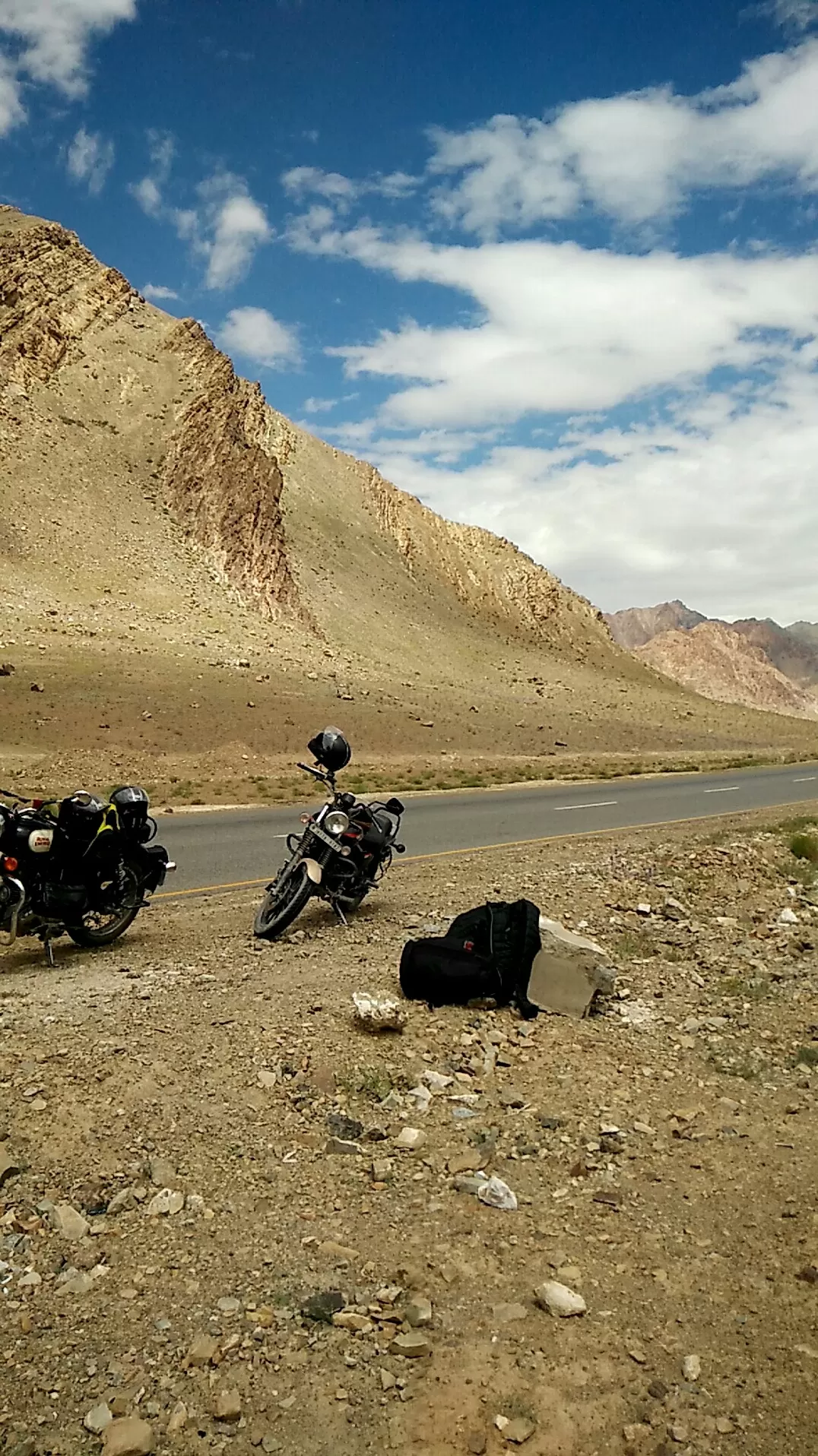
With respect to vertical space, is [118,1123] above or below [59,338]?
below

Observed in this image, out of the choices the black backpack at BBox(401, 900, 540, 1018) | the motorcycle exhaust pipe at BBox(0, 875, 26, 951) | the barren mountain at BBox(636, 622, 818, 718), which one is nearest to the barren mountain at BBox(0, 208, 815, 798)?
the motorcycle exhaust pipe at BBox(0, 875, 26, 951)

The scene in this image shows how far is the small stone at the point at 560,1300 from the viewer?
11.3ft

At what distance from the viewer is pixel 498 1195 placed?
13.8ft

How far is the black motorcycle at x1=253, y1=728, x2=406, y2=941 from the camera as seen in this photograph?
8227 mm

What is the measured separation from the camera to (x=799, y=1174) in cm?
448

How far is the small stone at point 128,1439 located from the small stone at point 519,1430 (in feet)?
3.34

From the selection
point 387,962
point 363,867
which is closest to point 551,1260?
point 387,962

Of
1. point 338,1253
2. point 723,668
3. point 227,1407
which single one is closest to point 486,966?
point 338,1253

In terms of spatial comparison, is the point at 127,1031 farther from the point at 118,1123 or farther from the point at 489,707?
the point at 489,707

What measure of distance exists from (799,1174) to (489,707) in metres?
49.7

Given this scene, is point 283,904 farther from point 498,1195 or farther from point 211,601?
point 211,601

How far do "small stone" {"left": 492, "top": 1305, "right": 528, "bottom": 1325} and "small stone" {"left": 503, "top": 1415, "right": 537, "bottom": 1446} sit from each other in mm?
429

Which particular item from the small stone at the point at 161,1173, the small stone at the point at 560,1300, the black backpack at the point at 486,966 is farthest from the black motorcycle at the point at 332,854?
the small stone at the point at 560,1300

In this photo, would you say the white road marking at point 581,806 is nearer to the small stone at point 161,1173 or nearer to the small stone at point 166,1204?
the small stone at point 161,1173
